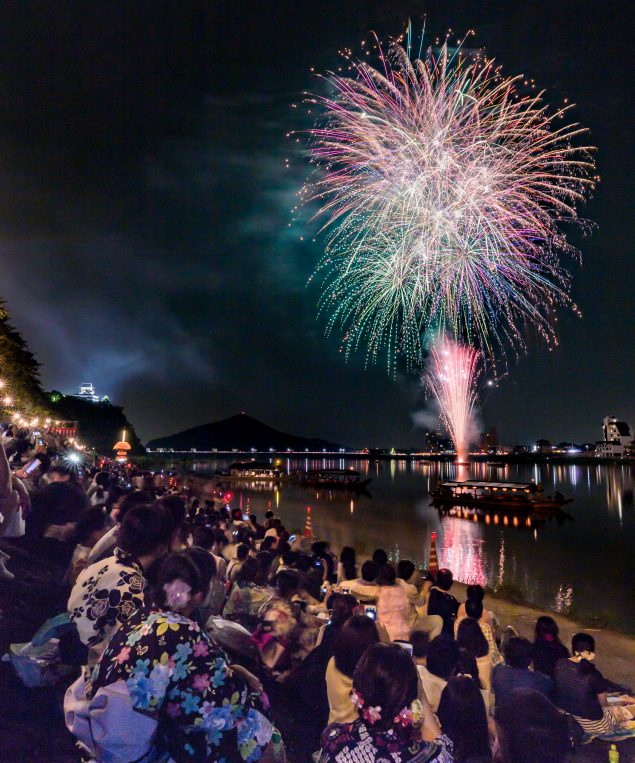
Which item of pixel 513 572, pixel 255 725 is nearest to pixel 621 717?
pixel 255 725

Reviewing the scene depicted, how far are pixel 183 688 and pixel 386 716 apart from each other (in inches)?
48.1

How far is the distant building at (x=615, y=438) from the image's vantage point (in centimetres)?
18425

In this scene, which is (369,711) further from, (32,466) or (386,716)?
(32,466)

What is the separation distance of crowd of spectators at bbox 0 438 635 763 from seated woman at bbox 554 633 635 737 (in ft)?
0.04

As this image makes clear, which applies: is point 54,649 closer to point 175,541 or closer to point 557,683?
point 175,541

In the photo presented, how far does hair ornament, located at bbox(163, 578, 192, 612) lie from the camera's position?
3.53m

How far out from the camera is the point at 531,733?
12.5ft

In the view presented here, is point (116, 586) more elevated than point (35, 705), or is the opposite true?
point (116, 586)

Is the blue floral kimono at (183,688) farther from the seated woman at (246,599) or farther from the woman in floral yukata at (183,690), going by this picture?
the seated woman at (246,599)

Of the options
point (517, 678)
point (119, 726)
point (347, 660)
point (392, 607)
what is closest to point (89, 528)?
point (392, 607)

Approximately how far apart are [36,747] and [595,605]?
2110cm

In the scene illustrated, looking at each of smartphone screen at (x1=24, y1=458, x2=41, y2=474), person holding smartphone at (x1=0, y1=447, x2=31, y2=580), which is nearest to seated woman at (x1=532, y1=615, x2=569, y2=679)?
person holding smartphone at (x1=0, y1=447, x2=31, y2=580)

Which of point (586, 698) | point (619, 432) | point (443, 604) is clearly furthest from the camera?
point (619, 432)

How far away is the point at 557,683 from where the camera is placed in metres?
4.85
